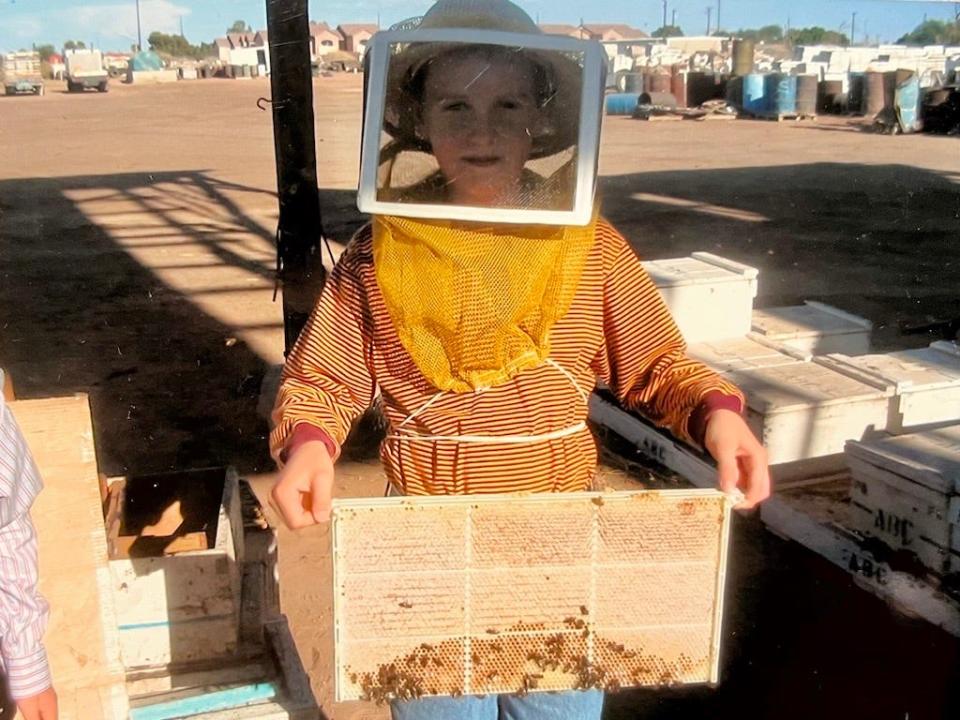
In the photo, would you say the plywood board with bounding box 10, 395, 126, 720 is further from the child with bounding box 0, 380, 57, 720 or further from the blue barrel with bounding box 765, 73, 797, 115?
the blue barrel with bounding box 765, 73, 797, 115

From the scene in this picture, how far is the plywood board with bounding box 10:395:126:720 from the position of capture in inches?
87.4

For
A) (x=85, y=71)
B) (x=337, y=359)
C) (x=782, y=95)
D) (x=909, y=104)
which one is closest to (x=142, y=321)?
(x=337, y=359)

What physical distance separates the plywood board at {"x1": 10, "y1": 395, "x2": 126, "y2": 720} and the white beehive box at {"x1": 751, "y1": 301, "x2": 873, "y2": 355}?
3.41 m

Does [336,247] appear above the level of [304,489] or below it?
below

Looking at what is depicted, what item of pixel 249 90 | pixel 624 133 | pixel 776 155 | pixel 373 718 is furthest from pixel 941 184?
pixel 249 90

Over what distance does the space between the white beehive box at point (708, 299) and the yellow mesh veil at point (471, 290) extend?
9.52ft

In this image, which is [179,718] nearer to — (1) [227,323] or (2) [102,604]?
(2) [102,604]

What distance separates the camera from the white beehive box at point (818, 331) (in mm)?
4852

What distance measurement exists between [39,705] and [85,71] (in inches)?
1740

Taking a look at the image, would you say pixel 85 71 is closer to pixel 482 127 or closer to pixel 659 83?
pixel 659 83

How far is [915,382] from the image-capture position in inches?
157

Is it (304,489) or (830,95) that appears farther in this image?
(830,95)

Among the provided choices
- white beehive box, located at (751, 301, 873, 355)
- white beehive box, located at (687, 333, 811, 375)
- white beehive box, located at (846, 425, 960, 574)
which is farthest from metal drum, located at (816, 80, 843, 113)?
white beehive box, located at (846, 425, 960, 574)

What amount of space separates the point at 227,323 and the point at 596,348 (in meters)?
6.05
